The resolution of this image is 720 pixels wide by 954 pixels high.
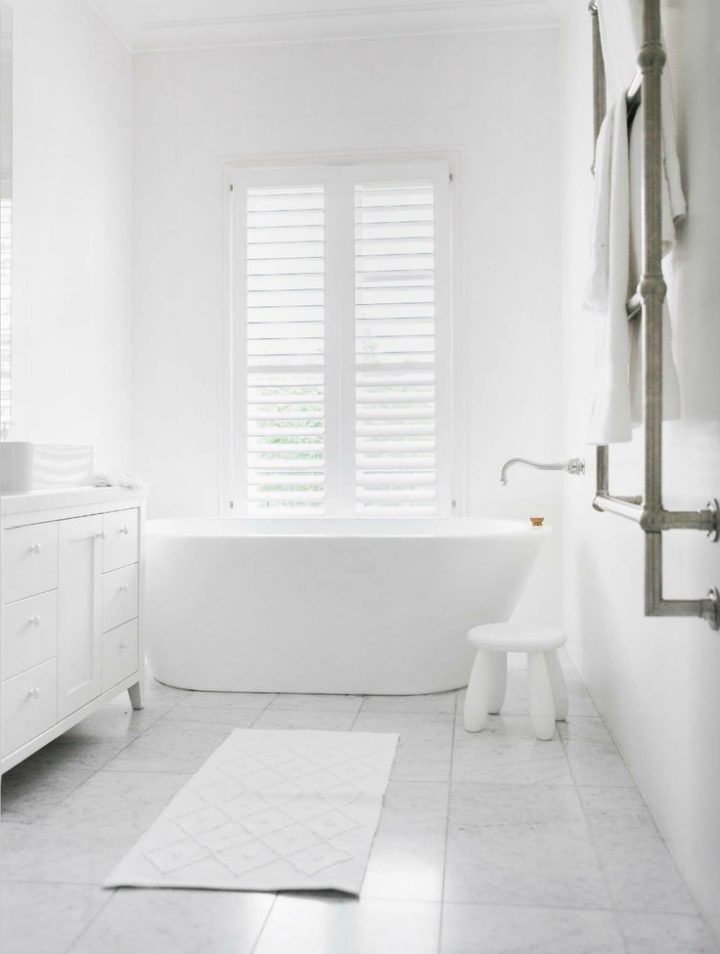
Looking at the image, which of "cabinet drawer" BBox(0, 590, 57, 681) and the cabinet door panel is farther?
the cabinet door panel

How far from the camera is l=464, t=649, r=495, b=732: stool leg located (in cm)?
271

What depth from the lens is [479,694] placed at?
2715 millimetres

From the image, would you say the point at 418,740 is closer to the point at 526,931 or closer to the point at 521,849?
the point at 521,849

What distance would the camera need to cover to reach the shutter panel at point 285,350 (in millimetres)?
4016

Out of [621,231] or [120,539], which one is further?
[120,539]

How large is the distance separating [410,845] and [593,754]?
80 cm

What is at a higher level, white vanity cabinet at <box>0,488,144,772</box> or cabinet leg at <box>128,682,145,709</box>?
white vanity cabinet at <box>0,488,144,772</box>

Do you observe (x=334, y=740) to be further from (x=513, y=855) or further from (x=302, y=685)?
(x=513, y=855)

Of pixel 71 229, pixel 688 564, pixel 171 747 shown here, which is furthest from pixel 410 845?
pixel 71 229

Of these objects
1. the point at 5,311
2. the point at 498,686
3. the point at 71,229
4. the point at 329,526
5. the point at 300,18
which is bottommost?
the point at 498,686

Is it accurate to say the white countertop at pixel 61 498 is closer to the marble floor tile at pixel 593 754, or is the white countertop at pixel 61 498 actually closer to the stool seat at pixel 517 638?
the stool seat at pixel 517 638

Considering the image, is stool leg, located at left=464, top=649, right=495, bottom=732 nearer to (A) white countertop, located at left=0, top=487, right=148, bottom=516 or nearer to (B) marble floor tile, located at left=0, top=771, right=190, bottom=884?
(B) marble floor tile, located at left=0, top=771, right=190, bottom=884

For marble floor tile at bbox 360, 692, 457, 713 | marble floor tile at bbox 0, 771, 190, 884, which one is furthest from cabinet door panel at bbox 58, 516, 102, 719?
marble floor tile at bbox 360, 692, 457, 713

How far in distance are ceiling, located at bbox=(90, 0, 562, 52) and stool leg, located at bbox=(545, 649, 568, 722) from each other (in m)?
2.84
